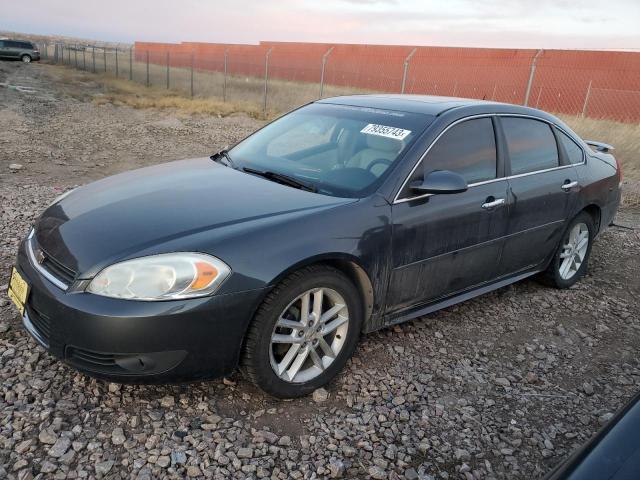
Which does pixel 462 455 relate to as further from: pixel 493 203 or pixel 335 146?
pixel 335 146

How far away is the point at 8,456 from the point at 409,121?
2.84m

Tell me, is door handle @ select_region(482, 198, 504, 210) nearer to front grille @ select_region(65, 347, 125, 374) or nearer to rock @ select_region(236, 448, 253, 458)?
rock @ select_region(236, 448, 253, 458)

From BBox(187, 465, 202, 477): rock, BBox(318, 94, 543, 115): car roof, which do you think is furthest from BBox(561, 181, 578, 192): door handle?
BBox(187, 465, 202, 477): rock

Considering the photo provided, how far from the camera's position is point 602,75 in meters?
21.4

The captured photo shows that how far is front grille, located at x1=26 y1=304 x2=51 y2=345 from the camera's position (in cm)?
248

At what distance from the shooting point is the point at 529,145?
3.99 metres

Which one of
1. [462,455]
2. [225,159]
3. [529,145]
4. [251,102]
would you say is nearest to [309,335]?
[462,455]

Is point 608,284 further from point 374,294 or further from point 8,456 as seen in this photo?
point 8,456

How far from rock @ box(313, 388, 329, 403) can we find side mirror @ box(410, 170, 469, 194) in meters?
1.28

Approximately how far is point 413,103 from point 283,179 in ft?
3.79

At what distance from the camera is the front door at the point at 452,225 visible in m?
3.11

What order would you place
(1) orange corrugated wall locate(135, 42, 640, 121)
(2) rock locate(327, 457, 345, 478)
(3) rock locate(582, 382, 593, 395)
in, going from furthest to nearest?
1. (1) orange corrugated wall locate(135, 42, 640, 121)
2. (3) rock locate(582, 382, 593, 395)
3. (2) rock locate(327, 457, 345, 478)

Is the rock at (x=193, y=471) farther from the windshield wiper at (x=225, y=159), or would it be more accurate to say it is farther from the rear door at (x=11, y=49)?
the rear door at (x=11, y=49)

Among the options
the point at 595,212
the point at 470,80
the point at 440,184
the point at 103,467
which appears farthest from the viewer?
the point at 470,80
